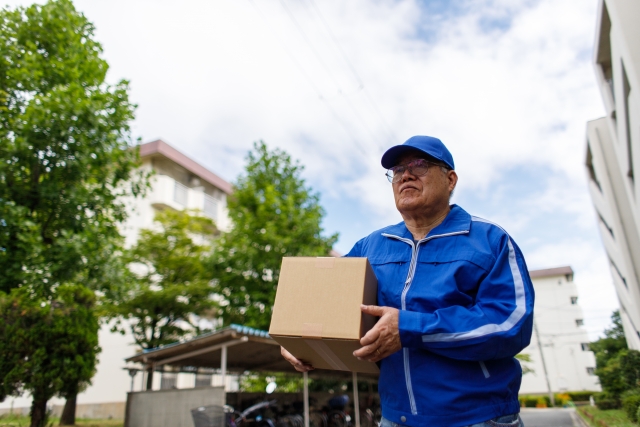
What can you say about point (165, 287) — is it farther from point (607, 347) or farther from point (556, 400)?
point (556, 400)

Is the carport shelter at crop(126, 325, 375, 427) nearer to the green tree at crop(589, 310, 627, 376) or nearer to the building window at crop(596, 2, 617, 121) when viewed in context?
the building window at crop(596, 2, 617, 121)

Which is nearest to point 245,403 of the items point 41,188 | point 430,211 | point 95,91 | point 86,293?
point 86,293

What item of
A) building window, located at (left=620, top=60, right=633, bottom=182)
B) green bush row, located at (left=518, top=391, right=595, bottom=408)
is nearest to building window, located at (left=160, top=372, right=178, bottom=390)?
building window, located at (left=620, top=60, right=633, bottom=182)

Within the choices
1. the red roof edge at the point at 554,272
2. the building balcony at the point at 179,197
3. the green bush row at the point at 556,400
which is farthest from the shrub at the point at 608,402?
the red roof edge at the point at 554,272

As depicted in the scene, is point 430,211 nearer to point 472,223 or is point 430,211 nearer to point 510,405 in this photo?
point 472,223

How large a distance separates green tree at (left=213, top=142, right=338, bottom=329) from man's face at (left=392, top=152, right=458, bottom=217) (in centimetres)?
1264

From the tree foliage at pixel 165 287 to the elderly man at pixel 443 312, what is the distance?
39.0 ft

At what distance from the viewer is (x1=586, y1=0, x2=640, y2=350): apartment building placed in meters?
7.79

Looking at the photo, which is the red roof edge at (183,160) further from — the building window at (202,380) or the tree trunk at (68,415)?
the tree trunk at (68,415)

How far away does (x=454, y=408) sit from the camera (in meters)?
1.42

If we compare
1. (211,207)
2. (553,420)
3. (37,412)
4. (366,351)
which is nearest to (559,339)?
(553,420)

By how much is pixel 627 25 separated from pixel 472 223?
8384 millimetres

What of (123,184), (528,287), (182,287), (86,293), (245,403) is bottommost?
(245,403)

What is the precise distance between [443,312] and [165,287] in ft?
42.5
